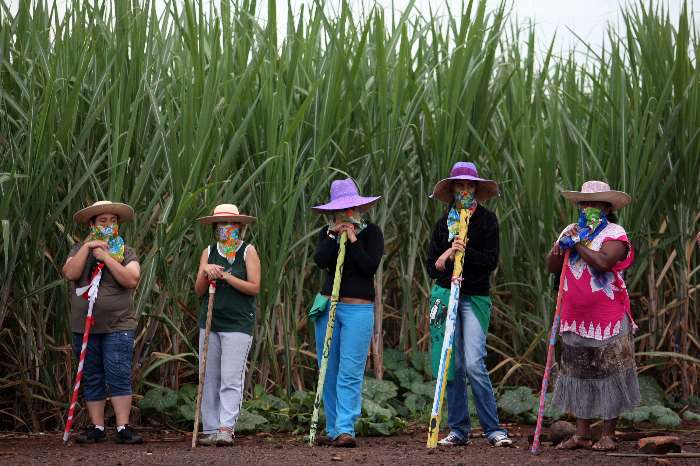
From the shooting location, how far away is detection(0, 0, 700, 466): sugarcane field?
5.60 m

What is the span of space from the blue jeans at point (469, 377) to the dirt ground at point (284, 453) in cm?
13

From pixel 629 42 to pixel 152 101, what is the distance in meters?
3.04

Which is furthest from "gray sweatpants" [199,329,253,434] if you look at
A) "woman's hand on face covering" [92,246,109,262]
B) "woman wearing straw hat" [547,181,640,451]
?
"woman wearing straw hat" [547,181,640,451]

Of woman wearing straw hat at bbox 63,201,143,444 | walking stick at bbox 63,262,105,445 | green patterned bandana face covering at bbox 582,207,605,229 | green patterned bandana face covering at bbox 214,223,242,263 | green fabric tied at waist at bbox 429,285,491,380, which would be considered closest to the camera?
green patterned bandana face covering at bbox 582,207,605,229

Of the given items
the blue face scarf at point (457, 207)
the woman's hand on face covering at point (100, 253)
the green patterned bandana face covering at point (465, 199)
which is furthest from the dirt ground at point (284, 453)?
the green patterned bandana face covering at point (465, 199)

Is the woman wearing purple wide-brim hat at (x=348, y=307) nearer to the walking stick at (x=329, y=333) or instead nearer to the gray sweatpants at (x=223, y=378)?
the walking stick at (x=329, y=333)

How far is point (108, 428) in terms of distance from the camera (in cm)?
641

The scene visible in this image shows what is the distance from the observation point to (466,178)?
5.66m

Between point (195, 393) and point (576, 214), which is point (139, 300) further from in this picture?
point (576, 214)

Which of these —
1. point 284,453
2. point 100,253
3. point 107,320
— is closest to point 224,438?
point 284,453

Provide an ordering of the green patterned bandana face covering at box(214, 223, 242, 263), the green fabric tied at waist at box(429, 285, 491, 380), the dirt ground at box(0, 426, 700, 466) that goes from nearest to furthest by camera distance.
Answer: the dirt ground at box(0, 426, 700, 466), the green fabric tied at waist at box(429, 285, 491, 380), the green patterned bandana face covering at box(214, 223, 242, 263)

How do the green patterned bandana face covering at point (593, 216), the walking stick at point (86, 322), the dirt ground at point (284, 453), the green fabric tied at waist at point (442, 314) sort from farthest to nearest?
the walking stick at point (86, 322) < the green fabric tied at waist at point (442, 314) < the green patterned bandana face covering at point (593, 216) < the dirt ground at point (284, 453)

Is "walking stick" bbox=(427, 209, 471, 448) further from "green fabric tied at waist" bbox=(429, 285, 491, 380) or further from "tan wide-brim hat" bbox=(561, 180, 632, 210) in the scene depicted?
"tan wide-brim hat" bbox=(561, 180, 632, 210)

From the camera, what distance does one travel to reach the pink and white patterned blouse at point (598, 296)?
215 inches
